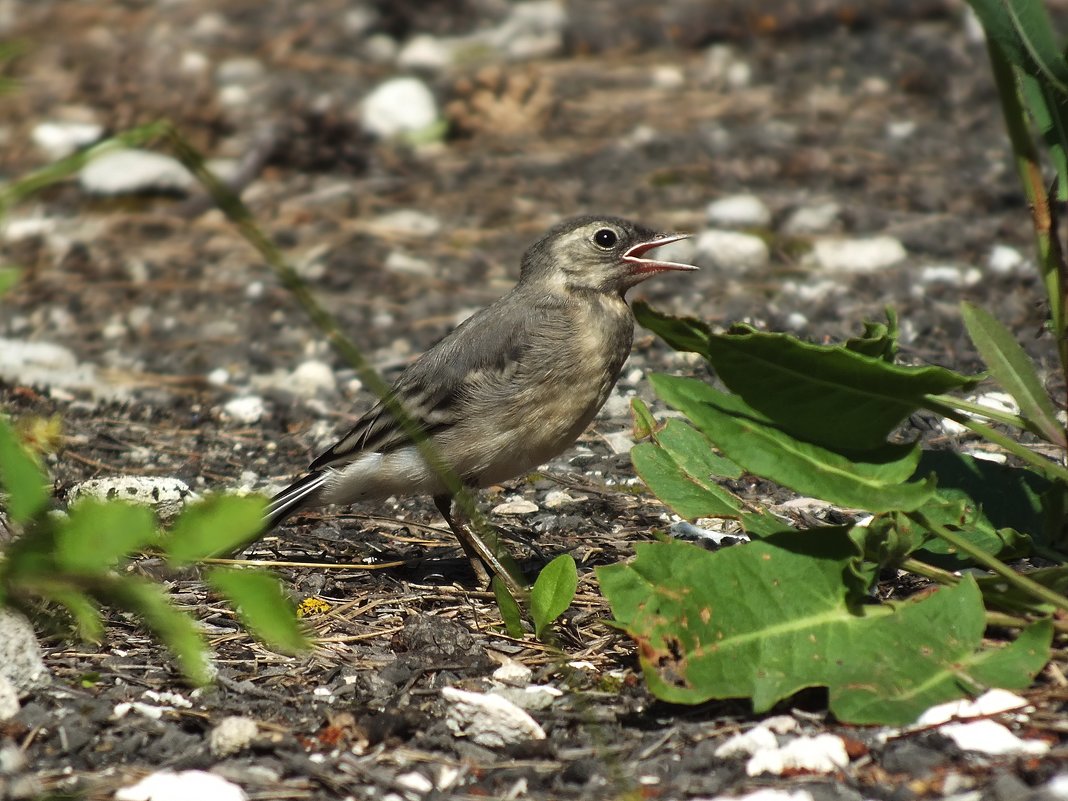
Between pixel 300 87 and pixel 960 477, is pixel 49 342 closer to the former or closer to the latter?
pixel 300 87

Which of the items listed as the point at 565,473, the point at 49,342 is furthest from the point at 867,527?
the point at 49,342

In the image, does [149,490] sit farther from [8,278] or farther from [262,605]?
[262,605]

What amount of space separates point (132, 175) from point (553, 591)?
7.01 metres

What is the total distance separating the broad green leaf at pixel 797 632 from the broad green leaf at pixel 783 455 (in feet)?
0.46

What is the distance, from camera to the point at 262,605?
2355 millimetres

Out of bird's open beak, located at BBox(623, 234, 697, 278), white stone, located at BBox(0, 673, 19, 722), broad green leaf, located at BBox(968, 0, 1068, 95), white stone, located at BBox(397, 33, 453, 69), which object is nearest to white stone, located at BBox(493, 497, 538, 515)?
bird's open beak, located at BBox(623, 234, 697, 278)

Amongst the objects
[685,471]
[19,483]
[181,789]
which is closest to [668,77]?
[685,471]

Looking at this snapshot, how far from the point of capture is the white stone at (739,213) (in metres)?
9.14

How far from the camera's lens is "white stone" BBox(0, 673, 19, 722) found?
12.3 feet

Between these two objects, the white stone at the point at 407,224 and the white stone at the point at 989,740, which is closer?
the white stone at the point at 989,740

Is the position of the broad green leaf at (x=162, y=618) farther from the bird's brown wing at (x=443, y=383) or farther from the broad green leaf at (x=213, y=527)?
the bird's brown wing at (x=443, y=383)

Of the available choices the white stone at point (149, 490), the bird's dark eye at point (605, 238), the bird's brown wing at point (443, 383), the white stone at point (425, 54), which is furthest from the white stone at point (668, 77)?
the white stone at point (149, 490)

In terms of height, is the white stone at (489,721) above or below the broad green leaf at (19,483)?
below

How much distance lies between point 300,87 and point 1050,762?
940 centimetres
